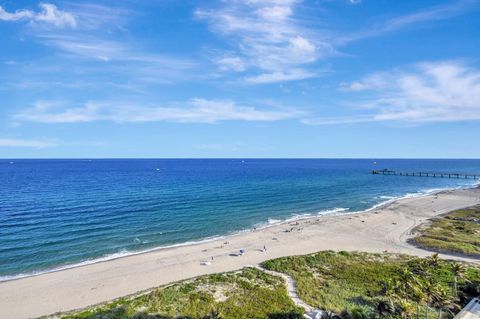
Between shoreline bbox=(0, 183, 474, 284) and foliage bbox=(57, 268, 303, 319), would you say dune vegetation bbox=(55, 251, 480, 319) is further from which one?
shoreline bbox=(0, 183, 474, 284)

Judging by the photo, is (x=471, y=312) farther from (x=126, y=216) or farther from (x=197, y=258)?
(x=126, y=216)

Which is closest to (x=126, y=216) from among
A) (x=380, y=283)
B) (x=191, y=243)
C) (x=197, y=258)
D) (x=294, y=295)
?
(x=191, y=243)

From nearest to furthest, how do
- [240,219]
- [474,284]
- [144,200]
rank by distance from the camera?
1. [474,284]
2. [240,219]
3. [144,200]

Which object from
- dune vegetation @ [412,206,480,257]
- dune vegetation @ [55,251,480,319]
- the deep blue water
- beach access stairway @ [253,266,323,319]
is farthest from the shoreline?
dune vegetation @ [412,206,480,257]

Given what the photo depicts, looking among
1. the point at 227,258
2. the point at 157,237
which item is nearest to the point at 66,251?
the point at 157,237

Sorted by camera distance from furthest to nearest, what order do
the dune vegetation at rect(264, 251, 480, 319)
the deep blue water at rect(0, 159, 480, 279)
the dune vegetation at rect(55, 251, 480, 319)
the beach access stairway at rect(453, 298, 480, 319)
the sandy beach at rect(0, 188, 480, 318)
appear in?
the deep blue water at rect(0, 159, 480, 279) < the sandy beach at rect(0, 188, 480, 318) < the dune vegetation at rect(55, 251, 480, 319) < the dune vegetation at rect(264, 251, 480, 319) < the beach access stairway at rect(453, 298, 480, 319)

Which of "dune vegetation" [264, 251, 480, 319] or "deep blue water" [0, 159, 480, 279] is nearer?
"dune vegetation" [264, 251, 480, 319]

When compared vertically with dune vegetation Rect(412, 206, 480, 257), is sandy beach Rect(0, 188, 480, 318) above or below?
below

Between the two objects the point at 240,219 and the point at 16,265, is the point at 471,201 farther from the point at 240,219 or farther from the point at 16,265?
the point at 16,265
